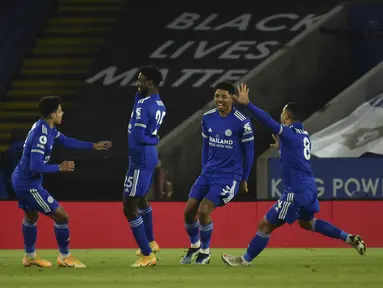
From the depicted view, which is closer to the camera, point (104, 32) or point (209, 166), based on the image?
point (209, 166)

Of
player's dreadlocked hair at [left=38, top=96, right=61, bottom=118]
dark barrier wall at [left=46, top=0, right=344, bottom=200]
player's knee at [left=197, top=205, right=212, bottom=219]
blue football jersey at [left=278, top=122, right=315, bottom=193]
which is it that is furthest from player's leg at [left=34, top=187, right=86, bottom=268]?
dark barrier wall at [left=46, top=0, right=344, bottom=200]

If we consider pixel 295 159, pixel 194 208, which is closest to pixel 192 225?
pixel 194 208

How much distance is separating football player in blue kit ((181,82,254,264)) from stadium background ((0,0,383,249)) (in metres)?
4.63

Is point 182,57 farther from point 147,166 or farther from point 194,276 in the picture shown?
point 194,276

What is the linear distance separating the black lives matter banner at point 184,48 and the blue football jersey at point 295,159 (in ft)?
23.3

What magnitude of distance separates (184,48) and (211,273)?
8.80 metres

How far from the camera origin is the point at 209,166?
9133mm

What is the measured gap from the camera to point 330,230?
30.8 ft

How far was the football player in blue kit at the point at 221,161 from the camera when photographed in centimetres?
904

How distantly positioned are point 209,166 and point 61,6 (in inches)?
354

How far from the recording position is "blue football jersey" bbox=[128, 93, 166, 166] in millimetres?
8953

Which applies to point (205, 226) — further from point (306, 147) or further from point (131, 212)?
point (306, 147)

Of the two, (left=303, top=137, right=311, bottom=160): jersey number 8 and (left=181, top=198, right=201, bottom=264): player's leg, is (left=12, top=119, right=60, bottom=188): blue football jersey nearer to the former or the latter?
(left=181, top=198, right=201, bottom=264): player's leg

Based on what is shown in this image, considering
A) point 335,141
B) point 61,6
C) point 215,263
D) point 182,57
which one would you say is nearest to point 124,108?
point 182,57
